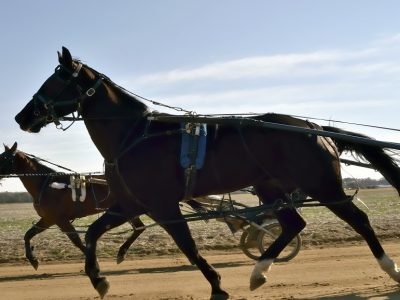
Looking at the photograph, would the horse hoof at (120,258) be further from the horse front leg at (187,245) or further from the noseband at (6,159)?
the horse front leg at (187,245)

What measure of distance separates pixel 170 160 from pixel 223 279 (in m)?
3.06

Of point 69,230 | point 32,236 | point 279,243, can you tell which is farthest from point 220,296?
point 32,236

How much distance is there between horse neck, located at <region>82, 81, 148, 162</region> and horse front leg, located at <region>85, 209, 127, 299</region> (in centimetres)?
66

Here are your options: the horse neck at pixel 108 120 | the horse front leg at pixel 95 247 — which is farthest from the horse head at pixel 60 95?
the horse front leg at pixel 95 247

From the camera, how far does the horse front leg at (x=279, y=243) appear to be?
7.18 meters

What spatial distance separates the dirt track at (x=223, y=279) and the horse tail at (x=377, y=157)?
1257mm

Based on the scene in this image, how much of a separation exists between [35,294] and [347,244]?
7140 mm

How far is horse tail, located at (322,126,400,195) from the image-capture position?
8.02 meters

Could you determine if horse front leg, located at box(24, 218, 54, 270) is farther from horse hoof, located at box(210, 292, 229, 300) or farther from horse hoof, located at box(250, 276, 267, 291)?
horse hoof, located at box(210, 292, 229, 300)

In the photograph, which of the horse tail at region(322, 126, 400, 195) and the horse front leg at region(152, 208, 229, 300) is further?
the horse tail at region(322, 126, 400, 195)

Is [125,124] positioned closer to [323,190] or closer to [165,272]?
[323,190]

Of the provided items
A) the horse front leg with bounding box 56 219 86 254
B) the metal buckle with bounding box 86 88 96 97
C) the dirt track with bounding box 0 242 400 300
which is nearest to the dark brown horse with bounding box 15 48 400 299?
the metal buckle with bounding box 86 88 96 97

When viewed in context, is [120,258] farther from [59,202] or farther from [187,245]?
[187,245]

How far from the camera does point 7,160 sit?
1312cm
